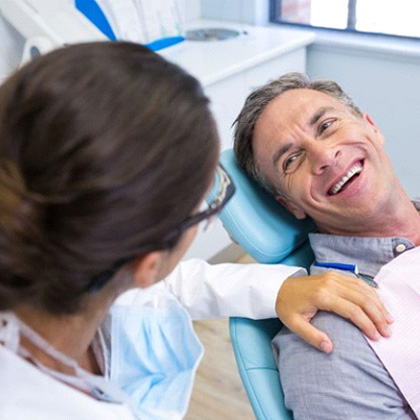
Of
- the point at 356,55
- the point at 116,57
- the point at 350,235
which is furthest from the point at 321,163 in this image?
the point at 356,55

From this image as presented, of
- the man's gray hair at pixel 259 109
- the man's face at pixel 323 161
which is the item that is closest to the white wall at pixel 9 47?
the man's gray hair at pixel 259 109

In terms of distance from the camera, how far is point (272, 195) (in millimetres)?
1577

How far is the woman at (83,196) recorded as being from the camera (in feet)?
2.00

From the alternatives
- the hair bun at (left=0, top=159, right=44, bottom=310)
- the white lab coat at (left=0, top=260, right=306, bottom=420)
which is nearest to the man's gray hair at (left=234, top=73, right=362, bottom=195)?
the white lab coat at (left=0, top=260, right=306, bottom=420)

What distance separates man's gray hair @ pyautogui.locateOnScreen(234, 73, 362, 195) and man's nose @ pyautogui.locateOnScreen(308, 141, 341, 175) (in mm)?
145

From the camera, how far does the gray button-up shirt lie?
3.63ft

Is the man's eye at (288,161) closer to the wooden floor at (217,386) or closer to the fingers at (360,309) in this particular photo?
the fingers at (360,309)

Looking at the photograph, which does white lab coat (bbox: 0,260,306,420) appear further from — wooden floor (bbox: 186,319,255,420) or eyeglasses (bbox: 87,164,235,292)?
wooden floor (bbox: 186,319,255,420)

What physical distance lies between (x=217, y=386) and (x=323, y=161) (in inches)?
39.2

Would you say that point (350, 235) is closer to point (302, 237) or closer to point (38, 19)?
point (302, 237)

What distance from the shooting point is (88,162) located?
1.98 ft

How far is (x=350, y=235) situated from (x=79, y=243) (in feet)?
3.21

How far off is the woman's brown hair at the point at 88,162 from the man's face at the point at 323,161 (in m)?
0.77

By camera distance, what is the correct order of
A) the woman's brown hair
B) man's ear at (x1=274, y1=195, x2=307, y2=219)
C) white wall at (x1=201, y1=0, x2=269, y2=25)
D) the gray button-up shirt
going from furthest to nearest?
white wall at (x1=201, y1=0, x2=269, y2=25)
man's ear at (x1=274, y1=195, x2=307, y2=219)
the gray button-up shirt
the woman's brown hair
